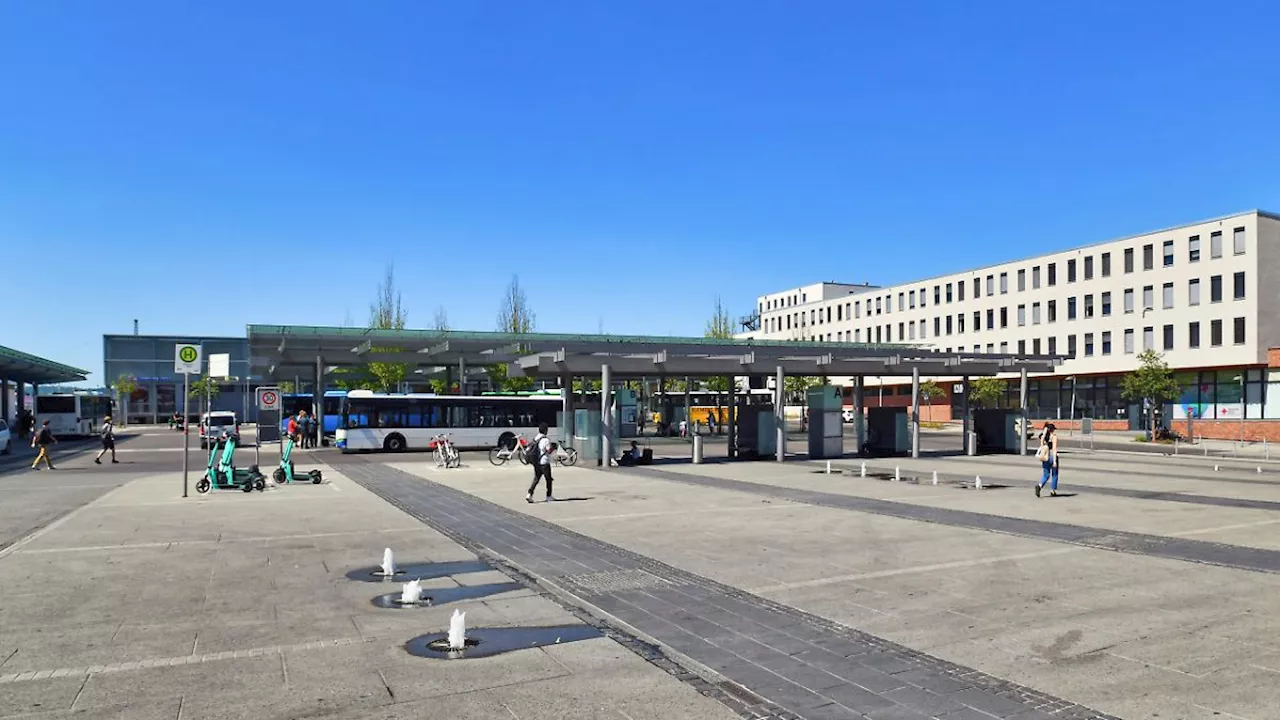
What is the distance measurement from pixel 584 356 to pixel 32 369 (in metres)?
40.0

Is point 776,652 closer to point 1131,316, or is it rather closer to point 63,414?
point 63,414

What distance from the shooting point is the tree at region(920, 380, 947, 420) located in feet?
243

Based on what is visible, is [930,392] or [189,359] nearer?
[189,359]

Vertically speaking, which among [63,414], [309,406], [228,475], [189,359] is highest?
[189,359]

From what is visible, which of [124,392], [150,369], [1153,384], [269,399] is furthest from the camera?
[150,369]

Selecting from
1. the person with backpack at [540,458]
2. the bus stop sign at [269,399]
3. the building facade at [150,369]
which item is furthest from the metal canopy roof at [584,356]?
the building facade at [150,369]

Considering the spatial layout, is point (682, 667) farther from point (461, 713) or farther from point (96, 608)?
point (96, 608)

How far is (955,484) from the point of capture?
21.4 m

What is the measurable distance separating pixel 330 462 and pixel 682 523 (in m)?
20.1

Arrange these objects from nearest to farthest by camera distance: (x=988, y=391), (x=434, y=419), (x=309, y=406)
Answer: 1. (x=434, y=419)
2. (x=309, y=406)
3. (x=988, y=391)

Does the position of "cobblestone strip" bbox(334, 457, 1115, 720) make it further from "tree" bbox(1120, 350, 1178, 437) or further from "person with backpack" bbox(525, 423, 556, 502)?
"tree" bbox(1120, 350, 1178, 437)

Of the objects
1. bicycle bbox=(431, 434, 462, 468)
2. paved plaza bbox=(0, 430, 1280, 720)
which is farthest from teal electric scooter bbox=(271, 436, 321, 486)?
bicycle bbox=(431, 434, 462, 468)

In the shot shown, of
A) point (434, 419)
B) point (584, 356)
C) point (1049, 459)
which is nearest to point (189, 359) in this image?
point (584, 356)

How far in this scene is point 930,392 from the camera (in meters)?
74.6
